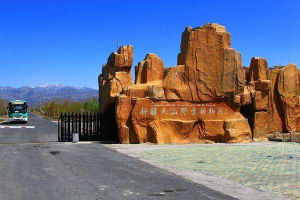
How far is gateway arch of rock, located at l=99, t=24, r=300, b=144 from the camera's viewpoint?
16906 millimetres

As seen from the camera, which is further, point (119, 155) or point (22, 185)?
point (119, 155)

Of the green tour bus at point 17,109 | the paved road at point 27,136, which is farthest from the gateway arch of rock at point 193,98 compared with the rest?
the green tour bus at point 17,109

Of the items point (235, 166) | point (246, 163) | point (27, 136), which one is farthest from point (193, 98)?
point (27, 136)

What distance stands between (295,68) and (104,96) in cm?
1195

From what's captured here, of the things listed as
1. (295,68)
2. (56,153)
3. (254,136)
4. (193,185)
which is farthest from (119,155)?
(295,68)

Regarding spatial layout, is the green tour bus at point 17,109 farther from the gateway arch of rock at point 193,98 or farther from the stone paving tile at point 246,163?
the stone paving tile at point 246,163

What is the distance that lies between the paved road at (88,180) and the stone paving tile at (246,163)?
51.5 inches

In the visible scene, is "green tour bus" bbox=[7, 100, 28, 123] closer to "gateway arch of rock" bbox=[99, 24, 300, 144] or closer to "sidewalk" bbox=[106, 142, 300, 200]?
"gateway arch of rock" bbox=[99, 24, 300, 144]

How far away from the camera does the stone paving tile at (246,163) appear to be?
27.7ft

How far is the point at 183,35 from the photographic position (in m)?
18.3

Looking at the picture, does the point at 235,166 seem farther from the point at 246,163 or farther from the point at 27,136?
the point at 27,136

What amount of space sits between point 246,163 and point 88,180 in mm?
5303

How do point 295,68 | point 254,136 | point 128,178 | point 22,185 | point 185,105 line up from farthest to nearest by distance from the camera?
1. point 295,68
2. point 254,136
3. point 185,105
4. point 128,178
5. point 22,185

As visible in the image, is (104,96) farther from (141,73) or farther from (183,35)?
(183,35)
